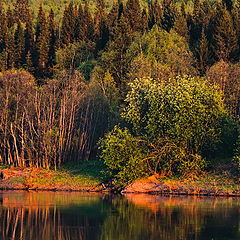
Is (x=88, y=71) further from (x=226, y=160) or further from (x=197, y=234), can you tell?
(x=197, y=234)

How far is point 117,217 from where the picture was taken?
110 ft

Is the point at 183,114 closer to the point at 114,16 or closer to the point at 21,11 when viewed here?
the point at 114,16

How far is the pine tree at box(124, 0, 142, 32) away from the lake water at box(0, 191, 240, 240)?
5773 cm

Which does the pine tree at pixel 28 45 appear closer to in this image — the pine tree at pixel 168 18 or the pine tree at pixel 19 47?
the pine tree at pixel 19 47

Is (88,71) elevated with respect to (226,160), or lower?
elevated

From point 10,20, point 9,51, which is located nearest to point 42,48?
point 9,51

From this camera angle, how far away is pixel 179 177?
4747cm

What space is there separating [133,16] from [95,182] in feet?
180

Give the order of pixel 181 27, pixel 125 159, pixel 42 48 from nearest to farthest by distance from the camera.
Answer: pixel 125 159 < pixel 181 27 < pixel 42 48

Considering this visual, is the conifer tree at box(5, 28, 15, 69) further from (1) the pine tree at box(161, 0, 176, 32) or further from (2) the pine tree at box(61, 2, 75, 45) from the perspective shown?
(1) the pine tree at box(161, 0, 176, 32)

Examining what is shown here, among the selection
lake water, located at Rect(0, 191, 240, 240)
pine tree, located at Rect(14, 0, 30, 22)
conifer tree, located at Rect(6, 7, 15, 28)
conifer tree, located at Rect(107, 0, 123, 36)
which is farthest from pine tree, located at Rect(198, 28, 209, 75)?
pine tree, located at Rect(14, 0, 30, 22)

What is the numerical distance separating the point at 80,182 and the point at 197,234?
25390 mm

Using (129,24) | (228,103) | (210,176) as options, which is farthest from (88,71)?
(210,176)

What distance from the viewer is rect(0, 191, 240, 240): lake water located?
27.2 m
